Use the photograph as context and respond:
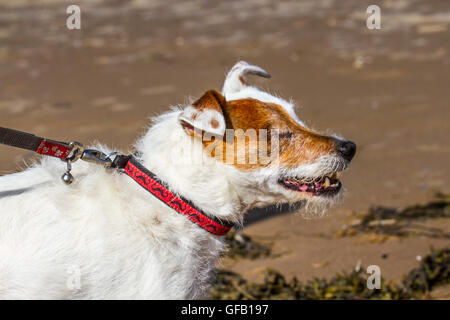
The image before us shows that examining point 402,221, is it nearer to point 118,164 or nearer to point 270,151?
point 270,151

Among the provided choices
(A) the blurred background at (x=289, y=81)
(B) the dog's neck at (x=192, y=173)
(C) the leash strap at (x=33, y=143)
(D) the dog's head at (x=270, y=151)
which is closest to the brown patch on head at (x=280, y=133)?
(D) the dog's head at (x=270, y=151)

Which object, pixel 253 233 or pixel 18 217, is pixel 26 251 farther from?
pixel 253 233

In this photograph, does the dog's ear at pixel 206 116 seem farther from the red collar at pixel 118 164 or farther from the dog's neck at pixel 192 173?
the red collar at pixel 118 164

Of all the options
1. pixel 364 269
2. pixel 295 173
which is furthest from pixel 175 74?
pixel 295 173

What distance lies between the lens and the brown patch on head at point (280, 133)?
3.59 meters

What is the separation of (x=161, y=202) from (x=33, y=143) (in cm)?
79

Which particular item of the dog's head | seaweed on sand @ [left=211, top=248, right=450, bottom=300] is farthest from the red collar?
seaweed on sand @ [left=211, top=248, right=450, bottom=300]

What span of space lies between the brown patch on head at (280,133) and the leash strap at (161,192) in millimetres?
450

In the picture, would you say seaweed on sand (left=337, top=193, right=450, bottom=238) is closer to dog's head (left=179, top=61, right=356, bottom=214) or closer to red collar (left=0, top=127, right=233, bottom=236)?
dog's head (left=179, top=61, right=356, bottom=214)

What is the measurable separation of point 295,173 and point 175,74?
30.2 ft

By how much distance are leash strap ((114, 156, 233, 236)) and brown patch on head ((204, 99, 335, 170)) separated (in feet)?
1.48

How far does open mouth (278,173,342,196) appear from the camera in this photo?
144 inches

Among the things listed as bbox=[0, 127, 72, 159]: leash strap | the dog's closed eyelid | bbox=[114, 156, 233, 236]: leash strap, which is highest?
the dog's closed eyelid

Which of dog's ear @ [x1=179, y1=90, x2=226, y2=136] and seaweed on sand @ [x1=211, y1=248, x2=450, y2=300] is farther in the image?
seaweed on sand @ [x1=211, y1=248, x2=450, y2=300]
